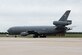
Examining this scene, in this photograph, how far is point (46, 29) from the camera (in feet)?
248

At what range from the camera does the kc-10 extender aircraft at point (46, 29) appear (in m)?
73.3
